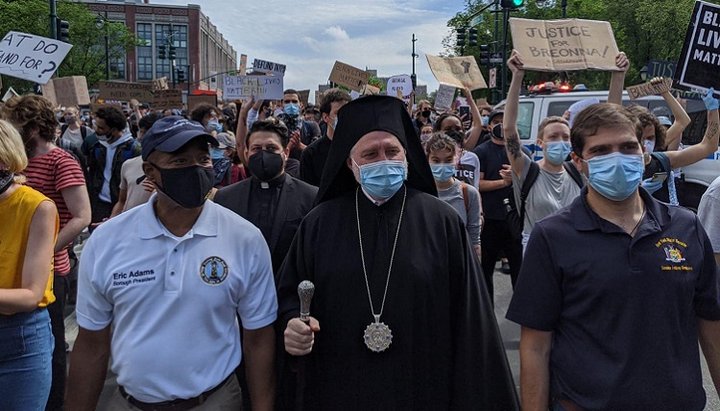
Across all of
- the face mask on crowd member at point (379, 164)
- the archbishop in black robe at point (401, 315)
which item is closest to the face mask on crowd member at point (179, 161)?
the archbishop in black robe at point (401, 315)

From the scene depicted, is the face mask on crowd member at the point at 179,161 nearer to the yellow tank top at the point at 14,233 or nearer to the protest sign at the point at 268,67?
the yellow tank top at the point at 14,233

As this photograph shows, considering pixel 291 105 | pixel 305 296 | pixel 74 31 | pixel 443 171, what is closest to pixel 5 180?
pixel 305 296

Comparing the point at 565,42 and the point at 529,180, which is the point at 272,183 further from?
the point at 565,42

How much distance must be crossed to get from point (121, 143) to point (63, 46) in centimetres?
157

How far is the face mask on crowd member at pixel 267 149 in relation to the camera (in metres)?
3.90

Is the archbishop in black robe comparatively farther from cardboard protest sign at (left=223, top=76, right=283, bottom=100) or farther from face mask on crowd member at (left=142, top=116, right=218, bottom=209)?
cardboard protest sign at (left=223, top=76, right=283, bottom=100)

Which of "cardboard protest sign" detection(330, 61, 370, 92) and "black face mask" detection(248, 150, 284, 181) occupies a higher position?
"cardboard protest sign" detection(330, 61, 370, 92)

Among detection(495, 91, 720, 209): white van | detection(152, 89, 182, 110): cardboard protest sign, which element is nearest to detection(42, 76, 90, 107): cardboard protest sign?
detection(152, 89, 182, 110): cardboard protest sign

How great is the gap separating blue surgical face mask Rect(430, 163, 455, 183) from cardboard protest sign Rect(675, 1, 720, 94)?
1931 millimetres

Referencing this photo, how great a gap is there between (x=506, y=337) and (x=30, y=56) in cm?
604

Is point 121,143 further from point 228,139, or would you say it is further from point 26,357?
point 26,357

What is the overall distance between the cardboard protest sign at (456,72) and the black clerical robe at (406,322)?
5380 millimetres

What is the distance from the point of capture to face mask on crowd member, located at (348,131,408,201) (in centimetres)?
261

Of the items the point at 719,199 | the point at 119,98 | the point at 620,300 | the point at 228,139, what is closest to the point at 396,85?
the point at 119,98
